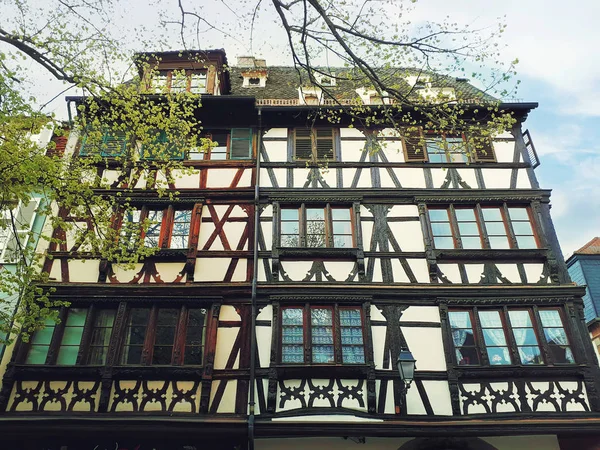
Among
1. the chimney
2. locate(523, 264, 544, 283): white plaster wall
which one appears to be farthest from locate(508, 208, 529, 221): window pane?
the chimney

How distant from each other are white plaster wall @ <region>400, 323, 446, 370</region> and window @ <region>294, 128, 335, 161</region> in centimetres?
566

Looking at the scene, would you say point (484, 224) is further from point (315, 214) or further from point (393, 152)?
point (315, 214)

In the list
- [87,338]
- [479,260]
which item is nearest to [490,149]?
[479,260]

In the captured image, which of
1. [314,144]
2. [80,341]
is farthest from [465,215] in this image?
[80,341]

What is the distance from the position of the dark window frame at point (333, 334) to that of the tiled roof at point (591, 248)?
13.0 m

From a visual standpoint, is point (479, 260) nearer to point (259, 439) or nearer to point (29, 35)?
point (259, 439)

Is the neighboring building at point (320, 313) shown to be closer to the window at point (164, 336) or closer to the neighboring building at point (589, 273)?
the window at point (164, 336)

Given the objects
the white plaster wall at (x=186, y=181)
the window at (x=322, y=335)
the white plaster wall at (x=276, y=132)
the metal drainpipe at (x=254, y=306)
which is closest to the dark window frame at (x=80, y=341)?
the metal drainpipe at (x=254, y=306)

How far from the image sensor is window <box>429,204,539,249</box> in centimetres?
1251

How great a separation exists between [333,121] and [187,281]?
6533 millimetres

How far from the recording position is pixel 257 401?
1061 centimetres

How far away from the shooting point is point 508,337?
36.9ft

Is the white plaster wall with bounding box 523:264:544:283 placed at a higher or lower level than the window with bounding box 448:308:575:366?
higher

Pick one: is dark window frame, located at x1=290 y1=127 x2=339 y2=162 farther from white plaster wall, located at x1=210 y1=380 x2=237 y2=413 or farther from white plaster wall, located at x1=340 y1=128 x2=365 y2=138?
white plaster wall, located at x1=210 y1=380 x2=237 y2=413
